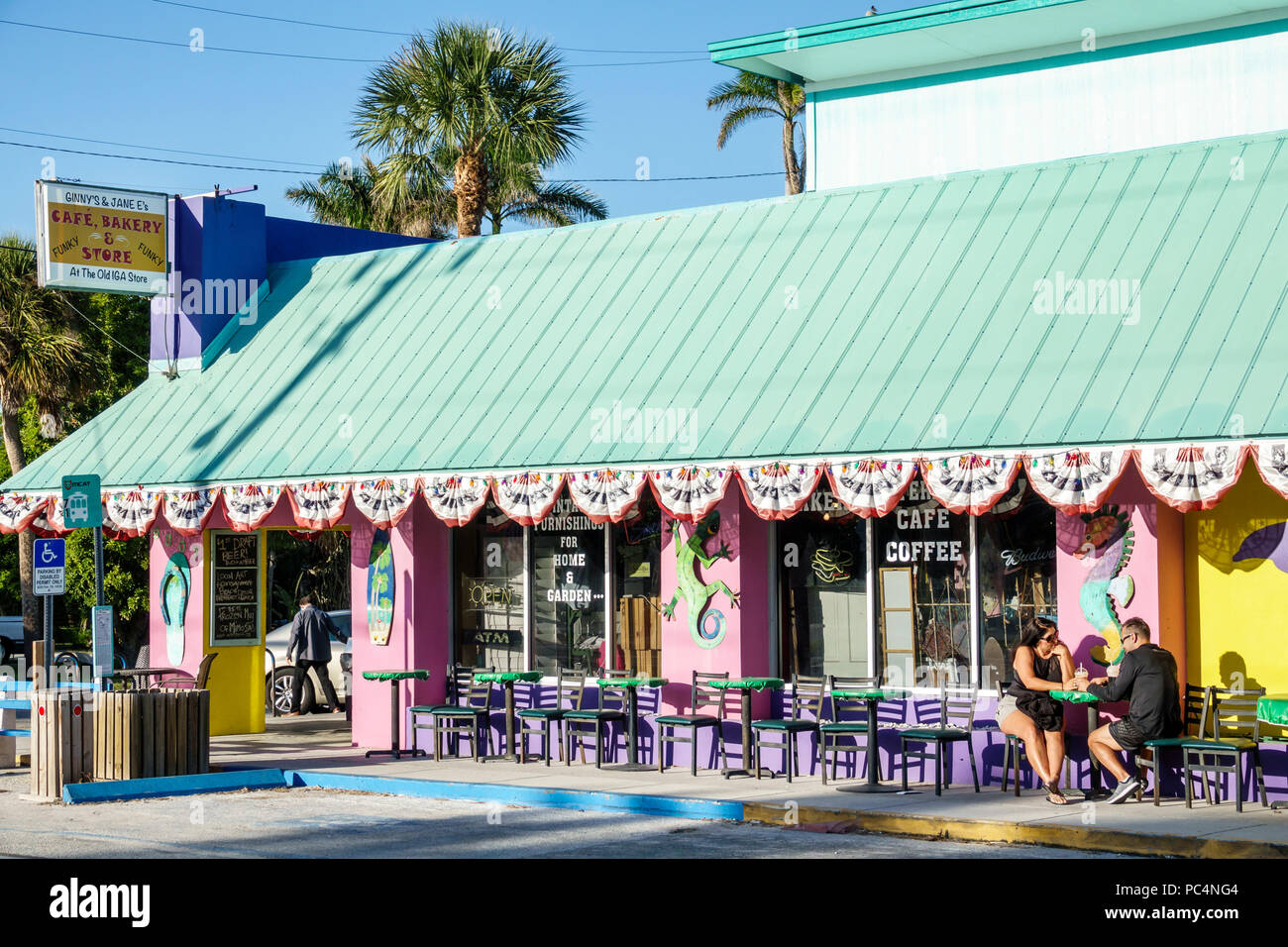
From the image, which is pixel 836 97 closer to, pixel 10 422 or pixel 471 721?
pixel 471 721

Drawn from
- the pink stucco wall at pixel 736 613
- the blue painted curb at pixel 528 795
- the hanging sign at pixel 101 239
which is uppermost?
the hanging sign at pixel 101 239

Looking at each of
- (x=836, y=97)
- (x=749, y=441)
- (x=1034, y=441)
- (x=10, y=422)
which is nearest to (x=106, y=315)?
(x=10, y=422)

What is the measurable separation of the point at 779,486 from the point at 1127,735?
355 cm

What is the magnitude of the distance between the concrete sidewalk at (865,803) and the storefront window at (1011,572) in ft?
3.90

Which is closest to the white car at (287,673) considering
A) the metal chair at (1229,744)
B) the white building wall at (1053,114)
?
the white building wall at (1053,114)

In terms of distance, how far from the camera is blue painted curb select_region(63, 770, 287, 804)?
1473 cm

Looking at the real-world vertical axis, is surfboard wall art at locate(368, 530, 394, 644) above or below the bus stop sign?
below

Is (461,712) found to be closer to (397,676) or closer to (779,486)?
(397,676)

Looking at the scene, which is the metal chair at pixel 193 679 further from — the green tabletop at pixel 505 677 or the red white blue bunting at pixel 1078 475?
the red white blue bunting at pixel 1078 475

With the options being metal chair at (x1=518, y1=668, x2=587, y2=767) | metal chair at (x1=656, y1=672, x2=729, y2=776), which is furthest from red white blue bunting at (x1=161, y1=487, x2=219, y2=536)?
metal chair at (x1=656, y1=672, x2=729, y2=776)

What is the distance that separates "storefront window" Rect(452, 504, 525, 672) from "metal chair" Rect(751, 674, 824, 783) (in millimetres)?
3486

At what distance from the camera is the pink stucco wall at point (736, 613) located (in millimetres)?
15688

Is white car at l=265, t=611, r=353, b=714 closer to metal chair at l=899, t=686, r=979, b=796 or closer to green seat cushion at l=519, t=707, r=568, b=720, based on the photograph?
green seat cushion at l=519, t=707, r=568, b=720

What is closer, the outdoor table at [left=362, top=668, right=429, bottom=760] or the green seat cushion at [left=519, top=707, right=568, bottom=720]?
the green seat cushion at [left=519, top=707, right=568, bottom=720]
